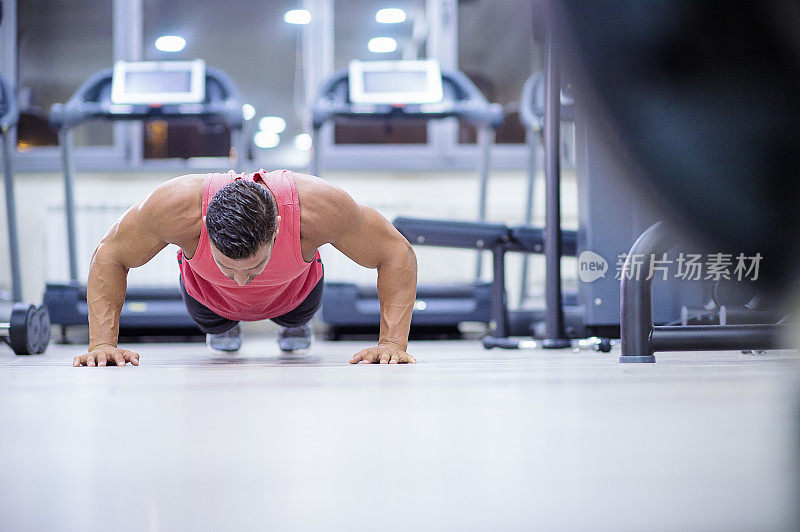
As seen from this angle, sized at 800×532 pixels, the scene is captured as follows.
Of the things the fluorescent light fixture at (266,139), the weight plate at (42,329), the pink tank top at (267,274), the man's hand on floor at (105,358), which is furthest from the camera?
the fluorescent light fixture at (266,139)

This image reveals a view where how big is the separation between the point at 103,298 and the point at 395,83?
2.30 meters

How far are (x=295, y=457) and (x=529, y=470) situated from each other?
0.17m

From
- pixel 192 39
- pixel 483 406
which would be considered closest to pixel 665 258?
pixel 483 406

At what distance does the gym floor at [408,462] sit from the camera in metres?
0.44

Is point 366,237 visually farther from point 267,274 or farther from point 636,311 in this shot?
point 636,311

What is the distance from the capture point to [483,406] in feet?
2.33

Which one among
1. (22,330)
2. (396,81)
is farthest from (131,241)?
(396,81)

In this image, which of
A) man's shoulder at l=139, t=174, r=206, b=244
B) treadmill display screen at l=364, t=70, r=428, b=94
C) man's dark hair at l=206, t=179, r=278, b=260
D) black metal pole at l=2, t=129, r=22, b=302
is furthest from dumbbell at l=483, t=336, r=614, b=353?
black metal pole at l=2, t=129, r=22, b=302

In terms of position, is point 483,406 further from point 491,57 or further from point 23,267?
point 491,57

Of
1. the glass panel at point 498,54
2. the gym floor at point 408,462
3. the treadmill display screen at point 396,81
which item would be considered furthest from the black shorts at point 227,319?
the glass panel at point 498,54

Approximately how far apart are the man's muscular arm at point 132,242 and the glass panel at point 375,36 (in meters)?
3.68

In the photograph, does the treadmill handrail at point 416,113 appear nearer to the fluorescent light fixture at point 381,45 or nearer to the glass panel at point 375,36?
the glass panel at point 375,36

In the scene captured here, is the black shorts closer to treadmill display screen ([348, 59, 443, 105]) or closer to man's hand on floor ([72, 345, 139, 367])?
man's hand on floor ([72, 345, 139, 367])

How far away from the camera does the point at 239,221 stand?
1387 mm
